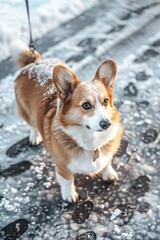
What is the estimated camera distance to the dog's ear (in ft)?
6.84

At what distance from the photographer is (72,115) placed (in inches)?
80.8

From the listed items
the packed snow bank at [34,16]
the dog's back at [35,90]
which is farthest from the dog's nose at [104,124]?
the packed snow bank at [34,16]

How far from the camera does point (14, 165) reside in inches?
106

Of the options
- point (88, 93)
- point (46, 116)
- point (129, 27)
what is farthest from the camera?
point (129, 27)

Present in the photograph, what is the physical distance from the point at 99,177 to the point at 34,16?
2459mm

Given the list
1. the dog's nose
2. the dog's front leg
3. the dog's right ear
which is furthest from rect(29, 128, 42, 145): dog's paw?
the dog's nose

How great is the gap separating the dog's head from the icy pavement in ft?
2.05

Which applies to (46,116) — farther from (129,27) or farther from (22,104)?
(129,27)

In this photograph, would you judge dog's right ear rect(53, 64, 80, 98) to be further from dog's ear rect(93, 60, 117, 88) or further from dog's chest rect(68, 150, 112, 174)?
dog's chest rect(68, 150, 112, 174)

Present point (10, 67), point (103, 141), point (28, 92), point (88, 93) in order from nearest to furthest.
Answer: point (88, 93) → point (103, 141) → point (28, 92) → point (10, 67)

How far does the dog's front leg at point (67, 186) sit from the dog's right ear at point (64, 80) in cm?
56

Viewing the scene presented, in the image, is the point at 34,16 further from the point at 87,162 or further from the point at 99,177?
the point at 87,162

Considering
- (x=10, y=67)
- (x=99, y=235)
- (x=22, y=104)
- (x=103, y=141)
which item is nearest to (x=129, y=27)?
Answer: (x=10, y=67)

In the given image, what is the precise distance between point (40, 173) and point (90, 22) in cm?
229
